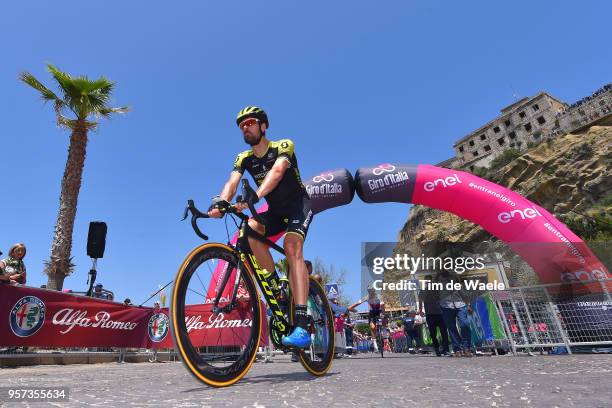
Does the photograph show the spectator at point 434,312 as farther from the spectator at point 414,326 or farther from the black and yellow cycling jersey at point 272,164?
the black and yellow cycling jersey at point 272,164

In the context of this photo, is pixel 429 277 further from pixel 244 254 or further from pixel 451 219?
pixel 451 219

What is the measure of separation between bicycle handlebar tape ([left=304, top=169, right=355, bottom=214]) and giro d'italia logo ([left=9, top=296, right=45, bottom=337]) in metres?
6.98

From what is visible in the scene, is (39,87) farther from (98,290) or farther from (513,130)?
(513,130)

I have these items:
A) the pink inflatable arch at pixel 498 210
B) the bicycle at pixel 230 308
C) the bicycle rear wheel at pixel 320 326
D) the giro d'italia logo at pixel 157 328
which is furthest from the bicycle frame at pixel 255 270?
the giro d'italia logo at pixel 157 328

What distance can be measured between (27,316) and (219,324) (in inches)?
253

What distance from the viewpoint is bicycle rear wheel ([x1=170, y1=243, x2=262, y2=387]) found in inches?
98.1

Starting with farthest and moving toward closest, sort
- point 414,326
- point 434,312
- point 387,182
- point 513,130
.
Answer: point 513,130 → point 414,326 → point 387,182 → point 434,312

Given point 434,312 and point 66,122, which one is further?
point 66,122

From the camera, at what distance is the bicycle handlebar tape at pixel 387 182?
11.1 m

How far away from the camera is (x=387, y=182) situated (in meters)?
11.2

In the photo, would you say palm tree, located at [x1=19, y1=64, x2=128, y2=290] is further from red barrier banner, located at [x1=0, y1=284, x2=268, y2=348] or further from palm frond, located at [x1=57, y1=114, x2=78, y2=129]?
red barrier banner, located at [x1=0, y1=284, x2=268, y2=348]

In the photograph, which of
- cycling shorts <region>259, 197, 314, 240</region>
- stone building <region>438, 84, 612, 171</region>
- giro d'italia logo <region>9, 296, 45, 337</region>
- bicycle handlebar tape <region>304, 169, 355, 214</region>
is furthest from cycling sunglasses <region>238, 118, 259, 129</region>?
stone building <region>438, 84, 612, 171</region>

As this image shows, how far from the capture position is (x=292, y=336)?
3.01 meters

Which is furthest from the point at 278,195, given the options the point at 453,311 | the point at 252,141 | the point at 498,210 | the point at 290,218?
the point at 498,210
